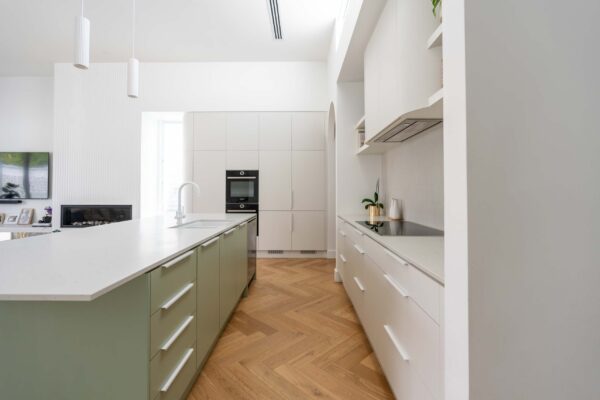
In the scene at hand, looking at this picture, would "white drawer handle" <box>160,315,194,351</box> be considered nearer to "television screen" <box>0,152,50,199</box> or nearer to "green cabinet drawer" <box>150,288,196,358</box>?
"green cabinet drawer" <box>150,288,196,358</box>

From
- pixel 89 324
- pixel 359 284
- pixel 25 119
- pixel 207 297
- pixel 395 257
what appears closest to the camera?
pixel 89 324

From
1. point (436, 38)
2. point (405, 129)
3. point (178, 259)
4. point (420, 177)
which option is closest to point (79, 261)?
point (178, 259)

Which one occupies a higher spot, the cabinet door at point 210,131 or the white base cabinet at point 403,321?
the cabinet door at point 210,131

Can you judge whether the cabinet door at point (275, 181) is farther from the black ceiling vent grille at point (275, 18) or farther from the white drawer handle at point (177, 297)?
the white drawer handle at point (177, 297)

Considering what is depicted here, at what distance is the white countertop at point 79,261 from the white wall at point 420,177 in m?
1.58

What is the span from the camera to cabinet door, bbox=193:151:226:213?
459cm

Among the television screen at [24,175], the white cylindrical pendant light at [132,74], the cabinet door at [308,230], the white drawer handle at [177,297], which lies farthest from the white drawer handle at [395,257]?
the television screen at [24,175]

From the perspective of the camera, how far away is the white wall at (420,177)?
1.96 m

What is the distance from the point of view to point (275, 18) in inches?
145

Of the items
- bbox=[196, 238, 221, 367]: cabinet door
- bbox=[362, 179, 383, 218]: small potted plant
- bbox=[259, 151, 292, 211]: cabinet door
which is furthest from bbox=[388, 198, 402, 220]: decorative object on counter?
bbox=[259, 151, 292, 211]: cabinet door

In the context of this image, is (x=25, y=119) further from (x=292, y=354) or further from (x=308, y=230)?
(x=292, y=354)

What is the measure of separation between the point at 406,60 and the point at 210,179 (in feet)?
12.1

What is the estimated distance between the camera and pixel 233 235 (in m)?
2.20

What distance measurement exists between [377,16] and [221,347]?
2720 millimetres
